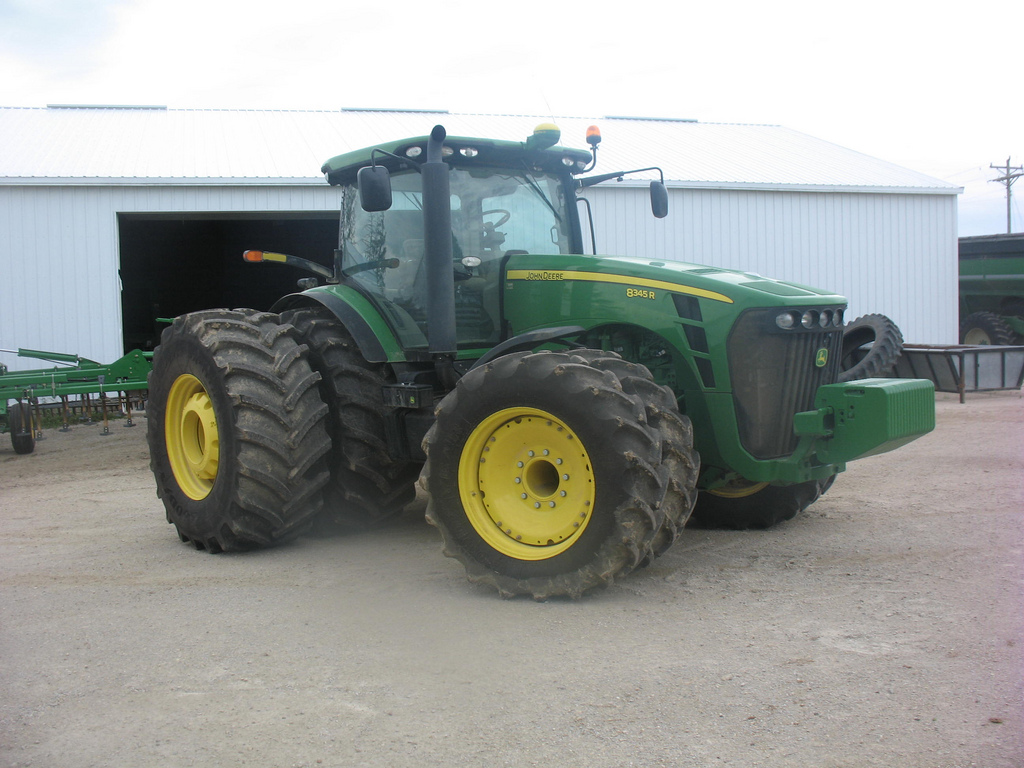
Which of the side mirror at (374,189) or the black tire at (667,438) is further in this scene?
the side mirror at (374,189)

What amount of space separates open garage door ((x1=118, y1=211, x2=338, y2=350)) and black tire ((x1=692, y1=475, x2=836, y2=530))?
62.5 ft

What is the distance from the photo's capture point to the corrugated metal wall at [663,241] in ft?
47.9

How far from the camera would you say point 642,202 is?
16.7 meters

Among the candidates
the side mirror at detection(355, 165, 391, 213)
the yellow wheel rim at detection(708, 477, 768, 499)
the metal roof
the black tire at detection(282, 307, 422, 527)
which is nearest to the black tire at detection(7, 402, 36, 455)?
the metal roof

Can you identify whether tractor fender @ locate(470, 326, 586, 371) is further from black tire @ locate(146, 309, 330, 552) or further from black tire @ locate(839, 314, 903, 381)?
black tire @ locate(839, 314, 903, 381)

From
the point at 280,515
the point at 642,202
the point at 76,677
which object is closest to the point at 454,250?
the point at 280,515

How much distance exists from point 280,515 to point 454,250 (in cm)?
200

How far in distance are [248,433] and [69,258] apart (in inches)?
425

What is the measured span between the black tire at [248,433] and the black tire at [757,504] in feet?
8.61

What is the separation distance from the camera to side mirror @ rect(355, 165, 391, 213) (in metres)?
5.08

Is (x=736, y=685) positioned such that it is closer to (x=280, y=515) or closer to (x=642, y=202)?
(x=280, y=515)

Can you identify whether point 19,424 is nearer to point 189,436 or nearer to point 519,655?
point 189,436

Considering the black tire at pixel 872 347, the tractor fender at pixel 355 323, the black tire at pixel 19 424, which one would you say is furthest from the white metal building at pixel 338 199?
the tractor fender at pixel 355 323

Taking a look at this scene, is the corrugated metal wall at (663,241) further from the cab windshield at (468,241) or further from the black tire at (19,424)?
the cab windshield at (468,241)
